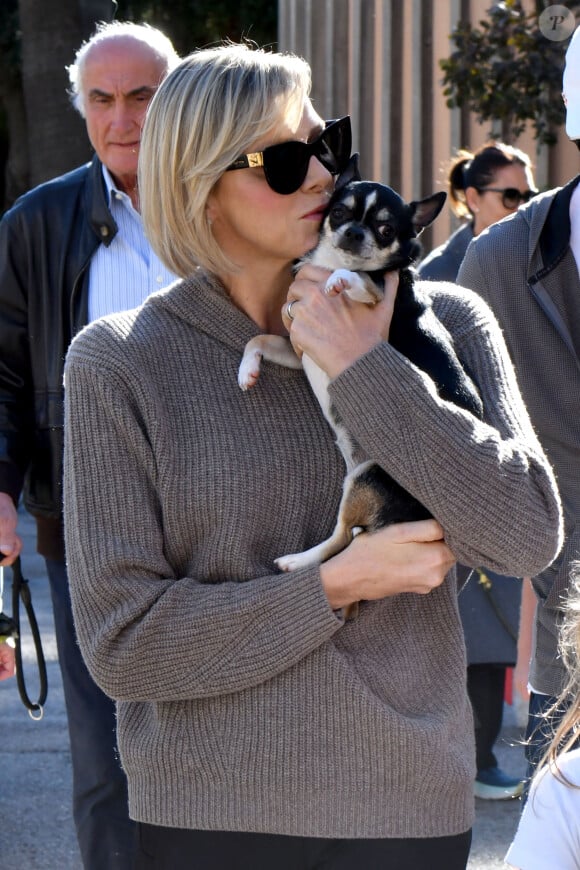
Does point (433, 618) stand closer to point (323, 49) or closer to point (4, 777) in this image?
point (4, 777)

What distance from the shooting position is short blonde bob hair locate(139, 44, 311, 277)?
2.49 m

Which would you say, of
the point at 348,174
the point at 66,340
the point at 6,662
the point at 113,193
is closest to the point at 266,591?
the point at 348,174

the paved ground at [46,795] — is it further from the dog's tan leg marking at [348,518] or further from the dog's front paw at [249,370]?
the dog's front paw at [249,370]

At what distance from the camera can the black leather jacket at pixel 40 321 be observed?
4141 millimetres

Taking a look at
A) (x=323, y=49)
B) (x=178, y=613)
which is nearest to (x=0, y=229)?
(x=178, y=613)

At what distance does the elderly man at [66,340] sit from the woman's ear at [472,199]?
2335 millimetres

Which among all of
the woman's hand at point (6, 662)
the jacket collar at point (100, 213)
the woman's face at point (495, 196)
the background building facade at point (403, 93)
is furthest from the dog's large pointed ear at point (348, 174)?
the background building facade at point (403, 93)

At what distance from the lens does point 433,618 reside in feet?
7.88

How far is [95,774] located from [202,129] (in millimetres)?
2180

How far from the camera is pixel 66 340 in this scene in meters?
4.15

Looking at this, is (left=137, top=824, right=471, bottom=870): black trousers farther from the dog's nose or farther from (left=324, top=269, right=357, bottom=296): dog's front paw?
the dog's nose

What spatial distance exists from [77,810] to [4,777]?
1.86 meters

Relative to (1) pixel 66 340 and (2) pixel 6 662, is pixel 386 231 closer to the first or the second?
(1) pixel 66 340

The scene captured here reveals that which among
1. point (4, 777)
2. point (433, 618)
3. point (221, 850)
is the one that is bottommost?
point (4, 777)
